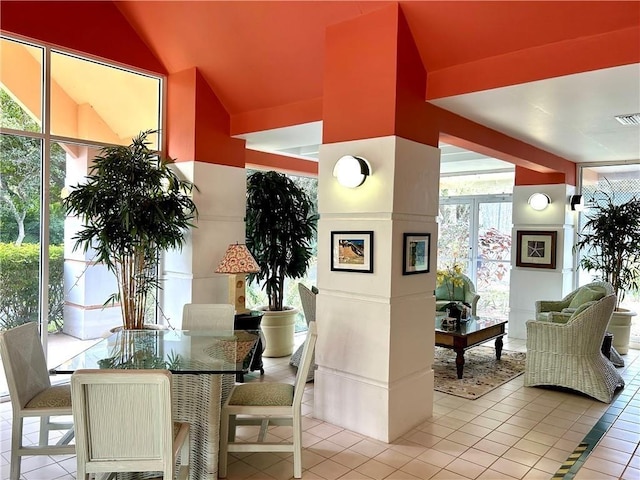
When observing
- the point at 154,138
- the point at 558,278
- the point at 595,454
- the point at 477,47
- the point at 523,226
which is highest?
the point at 477,47

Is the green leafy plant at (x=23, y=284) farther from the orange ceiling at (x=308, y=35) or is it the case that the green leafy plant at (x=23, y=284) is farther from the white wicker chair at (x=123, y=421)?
the white wicker chair at (x=123, y=421)

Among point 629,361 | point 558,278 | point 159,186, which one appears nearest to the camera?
point 159,186

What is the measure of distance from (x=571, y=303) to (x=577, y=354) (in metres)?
1.33

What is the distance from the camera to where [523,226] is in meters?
6.88

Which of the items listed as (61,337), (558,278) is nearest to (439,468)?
(61,337)

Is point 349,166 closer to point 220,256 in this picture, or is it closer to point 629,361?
point 220,256

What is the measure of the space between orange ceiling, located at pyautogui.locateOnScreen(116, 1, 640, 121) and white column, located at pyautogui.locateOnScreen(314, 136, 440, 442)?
31.7 inches

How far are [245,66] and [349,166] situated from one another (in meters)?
1.81

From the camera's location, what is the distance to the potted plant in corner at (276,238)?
18.4ft

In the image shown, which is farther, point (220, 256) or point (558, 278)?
point (558, 278)

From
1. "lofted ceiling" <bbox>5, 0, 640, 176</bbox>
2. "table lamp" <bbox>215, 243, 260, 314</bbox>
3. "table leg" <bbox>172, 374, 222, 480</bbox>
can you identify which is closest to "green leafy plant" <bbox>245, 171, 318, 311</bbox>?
"lofted ceiling" <bbox>5, 0, 640, 176</bbox>

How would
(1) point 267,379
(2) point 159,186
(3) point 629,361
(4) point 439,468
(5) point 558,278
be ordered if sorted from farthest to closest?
(5) point 558,278 < (3) point 629,361 < (1) point 267,379 < (2) point 159,186 < (4) point 439,468

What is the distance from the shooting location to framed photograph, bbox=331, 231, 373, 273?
136 inches

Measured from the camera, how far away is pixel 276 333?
5.64 m
